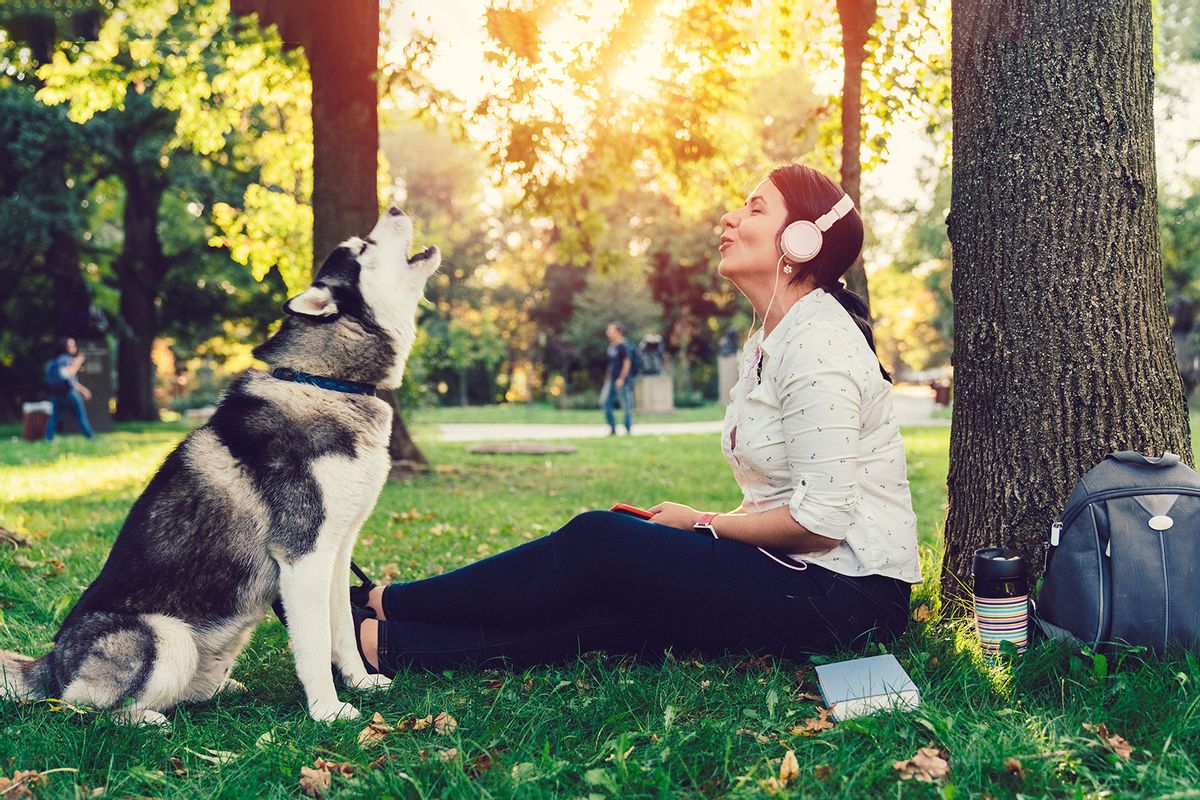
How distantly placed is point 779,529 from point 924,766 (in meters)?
0.84

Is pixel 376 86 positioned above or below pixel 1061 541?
above

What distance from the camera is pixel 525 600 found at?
3174 mm

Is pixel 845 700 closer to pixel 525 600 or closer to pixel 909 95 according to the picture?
pixel 525 600

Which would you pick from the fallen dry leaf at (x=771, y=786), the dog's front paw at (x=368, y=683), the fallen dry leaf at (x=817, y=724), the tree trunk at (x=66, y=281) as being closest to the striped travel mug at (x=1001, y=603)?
the fallen dry leaf at (x=817, y=724)

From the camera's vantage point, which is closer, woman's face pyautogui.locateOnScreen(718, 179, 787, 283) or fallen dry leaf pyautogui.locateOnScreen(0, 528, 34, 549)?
woman's face pyautogui.locateOnScreen(718, 179, 787, 283)

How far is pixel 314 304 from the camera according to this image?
10.8 ft

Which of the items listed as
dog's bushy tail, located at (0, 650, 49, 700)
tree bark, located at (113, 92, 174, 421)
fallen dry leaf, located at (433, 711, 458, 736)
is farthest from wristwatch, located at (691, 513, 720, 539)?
tree bark, located at (113, 92, 174, 421)

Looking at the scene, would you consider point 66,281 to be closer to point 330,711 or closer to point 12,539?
point 12,539

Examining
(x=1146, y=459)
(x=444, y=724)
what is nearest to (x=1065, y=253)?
(x=1146, y=459)

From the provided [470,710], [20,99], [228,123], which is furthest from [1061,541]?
[20,99]

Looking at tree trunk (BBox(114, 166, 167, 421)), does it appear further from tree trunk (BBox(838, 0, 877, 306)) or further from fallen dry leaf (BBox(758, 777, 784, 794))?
fallen dry leaf (BBox(758, 777, 784, 794))

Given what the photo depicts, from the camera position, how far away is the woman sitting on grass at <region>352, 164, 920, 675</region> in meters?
2.90

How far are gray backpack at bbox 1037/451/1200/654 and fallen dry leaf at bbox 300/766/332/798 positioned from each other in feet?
7.67

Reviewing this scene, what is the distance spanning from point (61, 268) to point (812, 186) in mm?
24318
